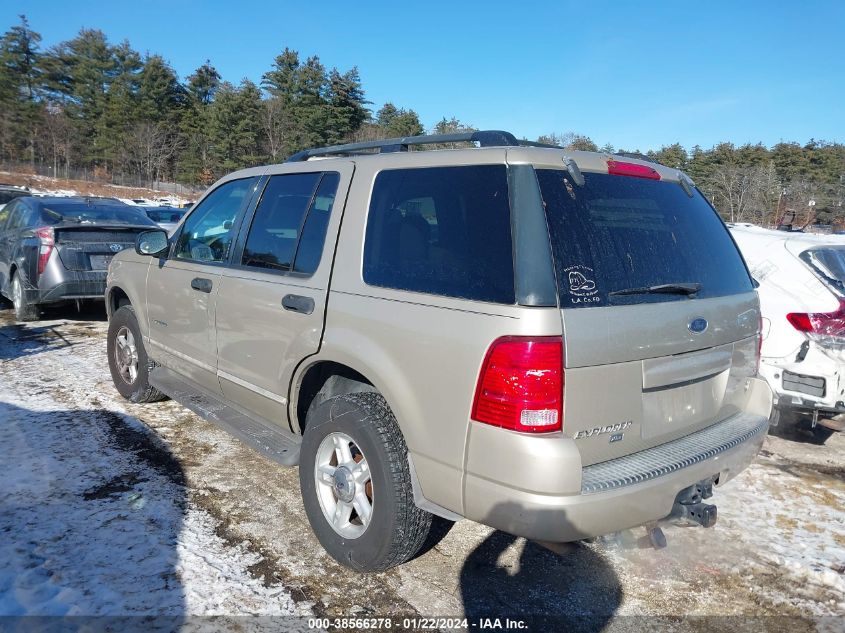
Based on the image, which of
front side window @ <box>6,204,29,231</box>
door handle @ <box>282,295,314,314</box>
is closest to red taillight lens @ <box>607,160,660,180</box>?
door handle @ <box>282,295,314,314</box>

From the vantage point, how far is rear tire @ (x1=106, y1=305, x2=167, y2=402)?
16.2 ft

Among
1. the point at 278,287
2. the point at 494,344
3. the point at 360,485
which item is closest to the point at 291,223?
the point at 278,287

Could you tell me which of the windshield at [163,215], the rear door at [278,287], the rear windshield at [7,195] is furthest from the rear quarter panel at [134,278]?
the windshield at [163,215]

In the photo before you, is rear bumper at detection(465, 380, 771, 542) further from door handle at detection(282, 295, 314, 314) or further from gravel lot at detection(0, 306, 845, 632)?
door handle at detection(282, 295, 314, 314)

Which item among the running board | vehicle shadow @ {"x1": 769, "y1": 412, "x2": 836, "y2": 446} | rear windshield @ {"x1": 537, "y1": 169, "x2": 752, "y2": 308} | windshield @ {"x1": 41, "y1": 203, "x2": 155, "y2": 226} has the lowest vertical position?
vehicle shadow @ {"x1": 769, "y1": 412, "x2": 836, "y2": 446}

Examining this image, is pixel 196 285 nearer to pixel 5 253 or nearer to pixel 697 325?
pixel 697 325

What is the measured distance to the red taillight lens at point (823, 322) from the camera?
434 cm

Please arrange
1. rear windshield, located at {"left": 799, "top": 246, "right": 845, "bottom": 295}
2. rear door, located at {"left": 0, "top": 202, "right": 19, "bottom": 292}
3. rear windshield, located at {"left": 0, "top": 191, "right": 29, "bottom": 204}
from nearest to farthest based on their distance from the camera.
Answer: rear windshield, located at {"left": 799, "top": 246, "right": 845, "bottom": 295}, rear door, located at {"left": 0, "top": 202, "right": 19, "bottom": 292}, rear windshield, located at {"left": 0, "top": 191, "right": 29, "bottom": 204}

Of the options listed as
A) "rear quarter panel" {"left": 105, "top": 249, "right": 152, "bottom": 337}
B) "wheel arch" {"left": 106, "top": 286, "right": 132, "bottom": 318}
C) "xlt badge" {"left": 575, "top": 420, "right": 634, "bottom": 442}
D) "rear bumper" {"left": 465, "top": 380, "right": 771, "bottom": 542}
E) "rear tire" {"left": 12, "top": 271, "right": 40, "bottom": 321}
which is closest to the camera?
"rear bumper" {"left": 465, "top": 380, "right": 771, "bottom": 542}

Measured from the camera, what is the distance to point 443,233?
2.59m

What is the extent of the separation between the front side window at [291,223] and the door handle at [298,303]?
0.52 ft

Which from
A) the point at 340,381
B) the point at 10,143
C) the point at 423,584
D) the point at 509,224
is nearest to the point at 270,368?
the point at 340,381

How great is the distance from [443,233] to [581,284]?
2.10 feet

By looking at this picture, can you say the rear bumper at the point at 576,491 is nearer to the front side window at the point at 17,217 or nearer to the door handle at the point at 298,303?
the door handle at the point at 298,303
